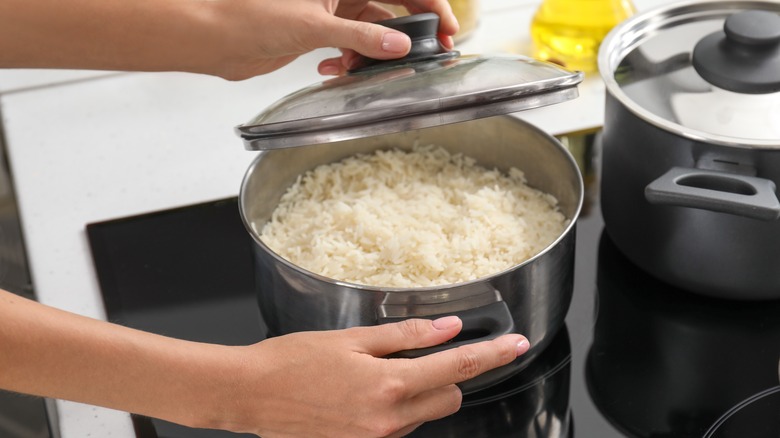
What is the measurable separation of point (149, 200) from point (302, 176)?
0.24 m

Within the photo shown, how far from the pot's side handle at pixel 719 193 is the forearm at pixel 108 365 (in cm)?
41

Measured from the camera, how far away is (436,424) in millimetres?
848

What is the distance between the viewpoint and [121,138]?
1.29m

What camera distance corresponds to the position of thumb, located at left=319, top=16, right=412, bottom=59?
83cm

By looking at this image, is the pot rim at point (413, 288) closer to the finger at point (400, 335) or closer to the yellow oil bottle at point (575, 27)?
the finger at point (400, 335)

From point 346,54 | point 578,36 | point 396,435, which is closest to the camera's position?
point 396,435

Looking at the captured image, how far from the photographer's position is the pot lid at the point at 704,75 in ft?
2.81

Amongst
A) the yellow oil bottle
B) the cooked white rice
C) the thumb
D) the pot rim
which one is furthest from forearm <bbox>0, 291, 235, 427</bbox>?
the yellow oil bottle

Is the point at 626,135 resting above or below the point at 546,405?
above

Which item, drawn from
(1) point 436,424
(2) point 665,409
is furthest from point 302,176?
(2) point 665,409

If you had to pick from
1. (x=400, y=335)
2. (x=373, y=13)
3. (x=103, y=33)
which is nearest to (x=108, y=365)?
(x=400, y=335)

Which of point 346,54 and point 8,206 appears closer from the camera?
point 346,54

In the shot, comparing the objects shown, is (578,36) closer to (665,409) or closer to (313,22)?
(313,22)

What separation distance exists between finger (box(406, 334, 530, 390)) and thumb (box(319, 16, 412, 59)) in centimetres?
29
